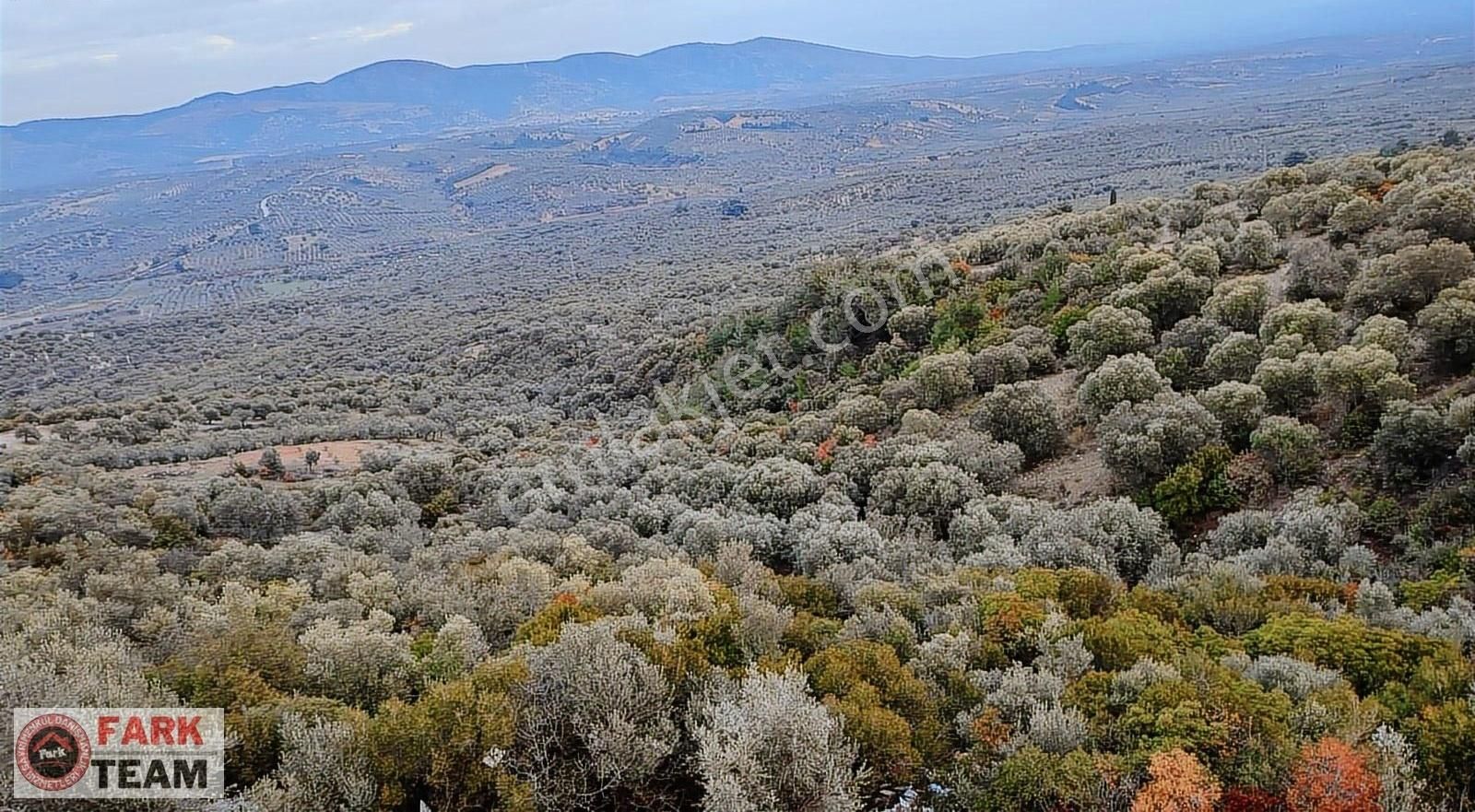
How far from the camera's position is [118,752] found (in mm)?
6766

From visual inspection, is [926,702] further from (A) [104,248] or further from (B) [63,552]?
(A) [104,248]

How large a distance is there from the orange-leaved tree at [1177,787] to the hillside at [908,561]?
0.15ft

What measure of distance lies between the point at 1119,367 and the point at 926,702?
12.7 meters

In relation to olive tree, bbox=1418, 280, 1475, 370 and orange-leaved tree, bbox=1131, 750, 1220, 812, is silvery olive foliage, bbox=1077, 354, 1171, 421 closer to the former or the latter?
olive tree, bbox=1418, 280, 1475, 370

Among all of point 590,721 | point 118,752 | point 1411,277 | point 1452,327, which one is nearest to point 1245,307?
point 1411,277

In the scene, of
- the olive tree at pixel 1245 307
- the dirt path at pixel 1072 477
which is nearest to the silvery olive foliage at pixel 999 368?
the dirt path at pixel 1072 477

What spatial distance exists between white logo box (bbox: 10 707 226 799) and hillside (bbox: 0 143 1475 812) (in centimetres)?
23

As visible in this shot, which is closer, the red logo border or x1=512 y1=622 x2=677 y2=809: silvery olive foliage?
the red logo border

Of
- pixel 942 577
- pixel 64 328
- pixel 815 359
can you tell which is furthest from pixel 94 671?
pixel 64 328

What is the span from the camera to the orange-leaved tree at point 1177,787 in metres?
6.34

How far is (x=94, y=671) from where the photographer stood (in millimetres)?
8141

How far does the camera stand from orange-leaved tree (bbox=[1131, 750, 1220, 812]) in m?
6.34

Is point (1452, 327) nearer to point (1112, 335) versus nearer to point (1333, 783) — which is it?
point (1112, 335)

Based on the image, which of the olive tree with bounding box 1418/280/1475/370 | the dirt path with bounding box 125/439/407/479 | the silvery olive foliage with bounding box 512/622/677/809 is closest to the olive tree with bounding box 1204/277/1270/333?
the olive tree with bounding box 1418/280/1475/370
